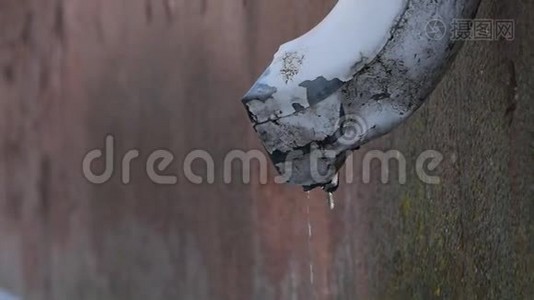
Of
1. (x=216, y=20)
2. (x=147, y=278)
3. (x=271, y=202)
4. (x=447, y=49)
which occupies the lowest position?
(x=147, y=278)

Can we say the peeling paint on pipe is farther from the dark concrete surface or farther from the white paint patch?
the dark concrete surface

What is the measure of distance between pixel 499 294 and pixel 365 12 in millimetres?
412

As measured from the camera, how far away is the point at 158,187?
2.95m

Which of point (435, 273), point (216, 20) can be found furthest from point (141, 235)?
point (435, 273)

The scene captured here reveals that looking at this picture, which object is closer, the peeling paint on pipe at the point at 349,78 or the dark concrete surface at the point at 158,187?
the peeling paint on pipe at the point at 349,78

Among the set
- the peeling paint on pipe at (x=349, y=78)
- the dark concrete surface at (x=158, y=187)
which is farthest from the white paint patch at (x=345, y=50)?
the dark concrete surface at (x=158, y=187)

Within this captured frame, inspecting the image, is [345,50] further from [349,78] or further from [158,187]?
[158,187]

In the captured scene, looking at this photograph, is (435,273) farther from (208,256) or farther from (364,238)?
(208,256)

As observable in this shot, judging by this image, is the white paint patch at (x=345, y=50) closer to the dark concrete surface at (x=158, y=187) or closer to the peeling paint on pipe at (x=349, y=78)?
the peeling paint on pipe at (x=349, y=78)

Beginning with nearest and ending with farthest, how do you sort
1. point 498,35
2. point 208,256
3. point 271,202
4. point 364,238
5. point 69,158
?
1. point 498,35
2. point 364,238
3. point 271,202
4. point 208,256
5. point 69,158

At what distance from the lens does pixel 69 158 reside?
10.3 feet

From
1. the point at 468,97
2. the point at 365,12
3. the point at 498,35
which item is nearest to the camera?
the point at 365,12

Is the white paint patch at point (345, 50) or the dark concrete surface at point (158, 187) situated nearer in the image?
the white paint patch at point (345, 50)

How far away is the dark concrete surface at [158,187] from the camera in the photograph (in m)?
2.43
